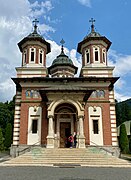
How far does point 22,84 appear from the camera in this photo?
22844 millimetres

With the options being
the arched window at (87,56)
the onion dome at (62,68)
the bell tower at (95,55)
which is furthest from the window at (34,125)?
the arched window at (87,56)

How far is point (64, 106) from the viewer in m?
22.0

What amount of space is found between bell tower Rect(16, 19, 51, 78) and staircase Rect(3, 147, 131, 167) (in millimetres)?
10494

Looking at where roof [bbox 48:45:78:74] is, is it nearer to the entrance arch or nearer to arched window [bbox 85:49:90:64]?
arched window [bbox 85:49:90:64]

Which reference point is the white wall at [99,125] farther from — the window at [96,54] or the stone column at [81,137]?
the window at [96,54]

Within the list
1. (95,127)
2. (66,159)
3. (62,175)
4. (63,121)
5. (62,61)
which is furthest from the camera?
(62,61)

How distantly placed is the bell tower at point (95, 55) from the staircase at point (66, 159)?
10.4m

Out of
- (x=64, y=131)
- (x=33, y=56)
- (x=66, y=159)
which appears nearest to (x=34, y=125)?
(x=64, y=131)

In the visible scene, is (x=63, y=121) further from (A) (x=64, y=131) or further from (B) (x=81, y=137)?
(B) (x=81, y=137)

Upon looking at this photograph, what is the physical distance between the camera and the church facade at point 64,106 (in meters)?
20.1

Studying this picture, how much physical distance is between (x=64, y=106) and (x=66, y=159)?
7650 millimetres

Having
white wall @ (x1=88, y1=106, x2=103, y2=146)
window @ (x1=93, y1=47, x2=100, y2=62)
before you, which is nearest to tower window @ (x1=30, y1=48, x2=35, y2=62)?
window @ (x1=93, y1=47, x2=100, y2=62)

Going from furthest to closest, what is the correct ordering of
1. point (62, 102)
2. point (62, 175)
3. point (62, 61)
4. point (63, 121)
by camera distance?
point (62, 61) → point (63, 121) → point (62, 102) → point (62, 175)

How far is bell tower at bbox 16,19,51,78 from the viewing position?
24.7m
